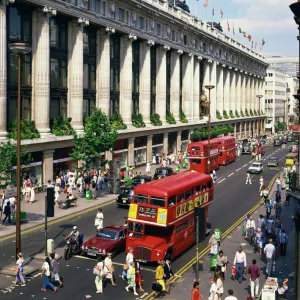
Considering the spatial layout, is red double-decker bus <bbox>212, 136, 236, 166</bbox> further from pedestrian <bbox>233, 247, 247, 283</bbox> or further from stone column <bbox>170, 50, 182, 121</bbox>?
pedestrian <bbox>233, 247, 247, 283</bbox>

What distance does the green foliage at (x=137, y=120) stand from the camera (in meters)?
68.1

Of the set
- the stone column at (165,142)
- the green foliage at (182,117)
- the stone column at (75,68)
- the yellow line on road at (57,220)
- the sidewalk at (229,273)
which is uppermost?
the stone column at (75,68)

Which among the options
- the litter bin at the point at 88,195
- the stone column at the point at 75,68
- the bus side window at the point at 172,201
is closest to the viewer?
the bus side window at the point at 172,201

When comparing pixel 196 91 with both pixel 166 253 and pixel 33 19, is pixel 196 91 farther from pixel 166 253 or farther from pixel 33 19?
pixel 166 253

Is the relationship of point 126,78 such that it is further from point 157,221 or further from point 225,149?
point 157,221

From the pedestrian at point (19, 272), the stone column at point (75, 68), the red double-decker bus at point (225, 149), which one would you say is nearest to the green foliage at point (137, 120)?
the red double-decker bus at point (225, 149)

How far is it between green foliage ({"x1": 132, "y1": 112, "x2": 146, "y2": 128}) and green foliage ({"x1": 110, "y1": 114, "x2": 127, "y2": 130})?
3.44 meters

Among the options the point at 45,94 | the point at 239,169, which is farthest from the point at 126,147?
the point at 45,94

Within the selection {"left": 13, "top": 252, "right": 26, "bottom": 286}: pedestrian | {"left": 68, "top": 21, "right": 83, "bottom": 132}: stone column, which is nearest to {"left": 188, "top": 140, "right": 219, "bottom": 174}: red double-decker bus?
{"left": 68, "top": 21, "right": 83, "bottom": 132}: stone column

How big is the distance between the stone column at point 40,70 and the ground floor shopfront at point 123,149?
2.05 m

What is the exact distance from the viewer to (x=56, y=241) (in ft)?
101

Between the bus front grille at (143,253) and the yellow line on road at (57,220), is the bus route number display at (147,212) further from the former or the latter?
the yellow line on road at (57,220)

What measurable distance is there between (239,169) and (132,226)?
1810 inches

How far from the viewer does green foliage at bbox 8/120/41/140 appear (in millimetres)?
44406
